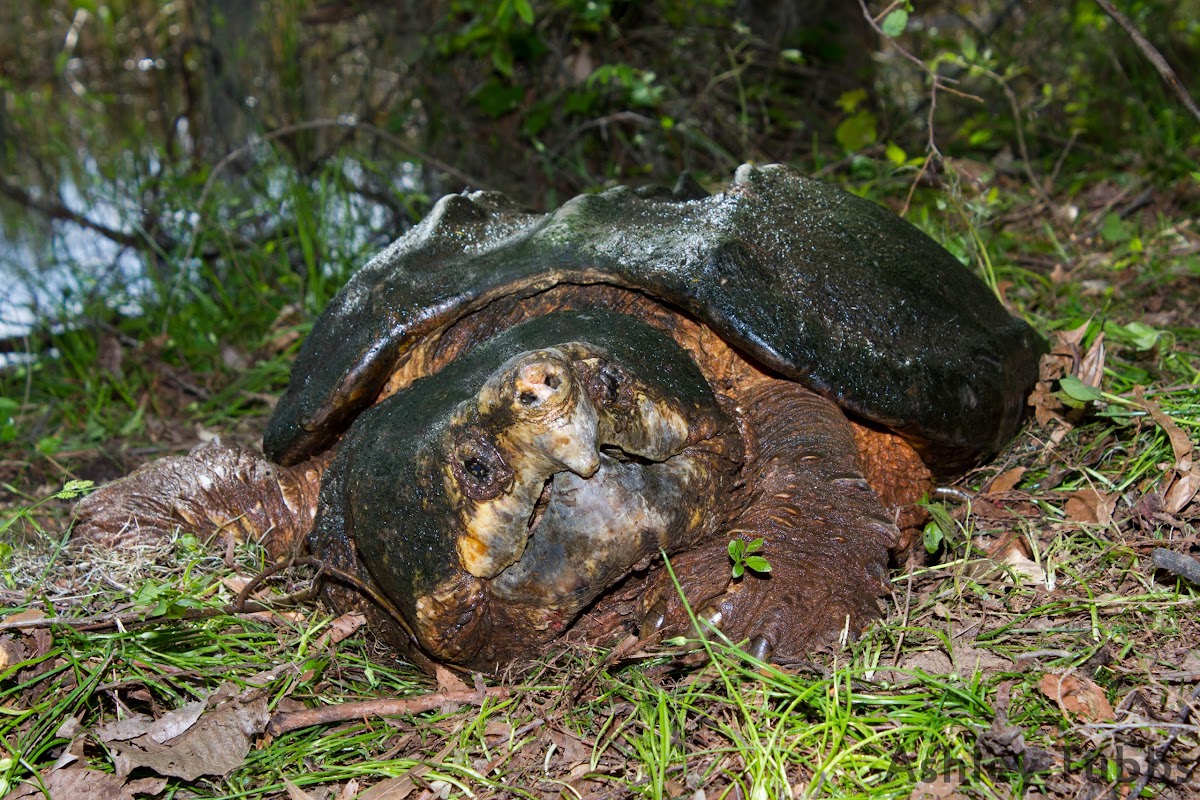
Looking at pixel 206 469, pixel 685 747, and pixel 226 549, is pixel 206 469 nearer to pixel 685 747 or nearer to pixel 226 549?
pixel 226 549

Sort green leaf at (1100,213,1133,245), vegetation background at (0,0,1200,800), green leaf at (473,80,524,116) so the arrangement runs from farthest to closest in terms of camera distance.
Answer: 1. green leaf at (473,80,524,116)
2. green leaf at (1100,213,1133,245)
3. vegetation background at (0,0,1200,800)

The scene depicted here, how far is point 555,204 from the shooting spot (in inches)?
196

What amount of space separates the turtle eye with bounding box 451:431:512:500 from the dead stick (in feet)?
1.45

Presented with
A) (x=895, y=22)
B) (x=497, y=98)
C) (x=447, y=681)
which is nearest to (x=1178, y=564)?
(x=447, y=681)

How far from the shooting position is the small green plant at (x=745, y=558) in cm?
195

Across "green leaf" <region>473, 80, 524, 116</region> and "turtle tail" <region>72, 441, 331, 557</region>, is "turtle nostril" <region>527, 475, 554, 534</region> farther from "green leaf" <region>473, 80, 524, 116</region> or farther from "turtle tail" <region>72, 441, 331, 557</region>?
"green leaf" <region>473, 80, 524, 116</region>

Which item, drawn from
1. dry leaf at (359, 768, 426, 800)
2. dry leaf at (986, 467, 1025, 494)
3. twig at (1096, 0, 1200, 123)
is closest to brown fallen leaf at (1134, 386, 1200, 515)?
dry leaf at (986, 467, 1025, 494)

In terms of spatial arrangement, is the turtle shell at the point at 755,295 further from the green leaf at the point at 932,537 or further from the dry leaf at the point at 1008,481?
the green leaf at the point at 932,537

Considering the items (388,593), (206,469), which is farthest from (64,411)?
(388,593)

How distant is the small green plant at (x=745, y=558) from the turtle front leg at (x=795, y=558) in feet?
0.21

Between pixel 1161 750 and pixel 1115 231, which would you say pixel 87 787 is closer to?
pixel 1161 750

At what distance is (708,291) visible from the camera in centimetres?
220

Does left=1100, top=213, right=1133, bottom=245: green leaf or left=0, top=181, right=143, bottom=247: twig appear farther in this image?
left=0, top=181, right=143, bottom=247: twig

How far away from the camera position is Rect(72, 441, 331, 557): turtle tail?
2.76 metres
